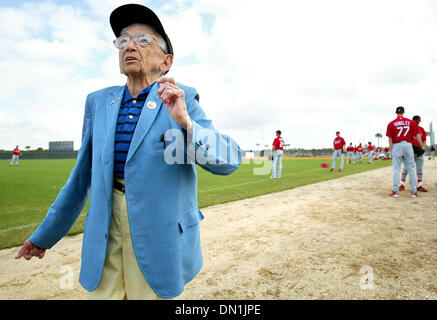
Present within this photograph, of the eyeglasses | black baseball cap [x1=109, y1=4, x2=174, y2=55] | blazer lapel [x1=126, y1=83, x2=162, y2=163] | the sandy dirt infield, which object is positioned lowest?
the sandy dirt infield

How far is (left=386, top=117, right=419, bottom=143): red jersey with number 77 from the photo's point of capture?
7070 mm

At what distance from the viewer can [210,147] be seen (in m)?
1.24

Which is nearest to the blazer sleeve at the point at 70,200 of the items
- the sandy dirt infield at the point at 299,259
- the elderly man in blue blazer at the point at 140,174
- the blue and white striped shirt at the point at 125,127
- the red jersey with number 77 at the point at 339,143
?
the elderly man in blue blazer at the point at 140,174

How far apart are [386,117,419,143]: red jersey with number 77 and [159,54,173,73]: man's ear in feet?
24.6

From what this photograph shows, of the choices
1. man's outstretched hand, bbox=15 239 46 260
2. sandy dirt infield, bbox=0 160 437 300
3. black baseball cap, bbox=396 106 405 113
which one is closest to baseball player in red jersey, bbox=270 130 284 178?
black baseball cap, bbox=396 106 405 113

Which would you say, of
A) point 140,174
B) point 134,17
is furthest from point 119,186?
point 134,17

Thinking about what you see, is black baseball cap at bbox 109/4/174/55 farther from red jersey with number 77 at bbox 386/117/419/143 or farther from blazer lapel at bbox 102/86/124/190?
red jersey with number 77 at bbox 386/117/419/143

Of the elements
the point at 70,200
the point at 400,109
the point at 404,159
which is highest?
the point at 400,109

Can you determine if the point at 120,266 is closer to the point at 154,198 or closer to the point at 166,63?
the point at 154,198

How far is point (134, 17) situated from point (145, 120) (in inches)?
28.6

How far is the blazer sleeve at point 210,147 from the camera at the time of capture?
4.03 feet

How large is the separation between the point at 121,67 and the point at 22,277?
9.32ft

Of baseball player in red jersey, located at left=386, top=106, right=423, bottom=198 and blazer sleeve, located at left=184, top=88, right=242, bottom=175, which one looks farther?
→ baseball player in red jersey, located at left=386, top=106, right=423, bottom=198
